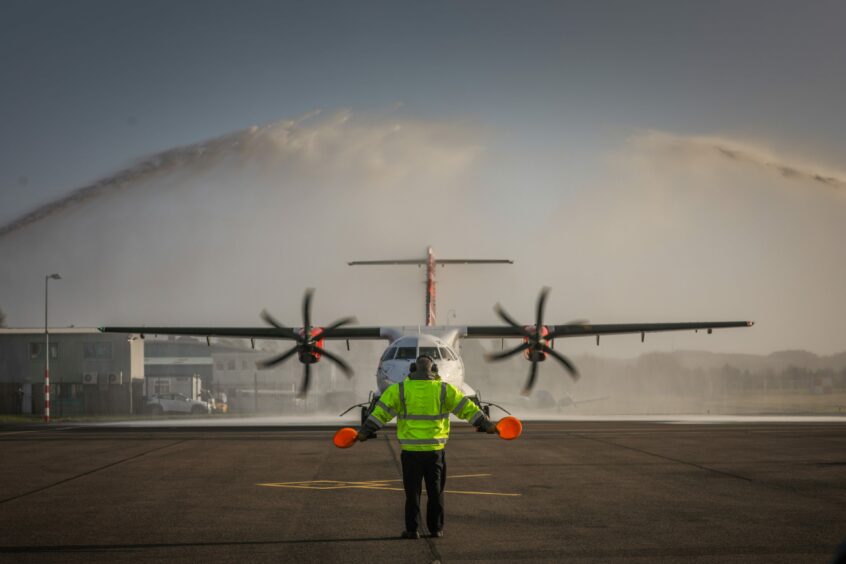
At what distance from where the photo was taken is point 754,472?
16312 millimetres

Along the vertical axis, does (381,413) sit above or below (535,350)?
above

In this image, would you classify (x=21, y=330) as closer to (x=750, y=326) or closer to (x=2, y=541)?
(x=750, y=326)

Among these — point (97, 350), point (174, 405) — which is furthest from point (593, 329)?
point (97, 350)

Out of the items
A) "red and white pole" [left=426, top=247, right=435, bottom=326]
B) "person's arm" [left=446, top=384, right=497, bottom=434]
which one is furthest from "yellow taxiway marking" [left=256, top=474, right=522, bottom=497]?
"red and white pole" [left=426, top=247, right=435, bottom=326]

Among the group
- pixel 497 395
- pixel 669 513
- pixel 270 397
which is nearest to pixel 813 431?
pixel 669 513

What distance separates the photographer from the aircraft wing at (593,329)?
3850cm

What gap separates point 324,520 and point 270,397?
3473 inches

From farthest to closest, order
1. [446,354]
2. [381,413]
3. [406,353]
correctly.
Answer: [446,354] → [406,353] → [381,413]

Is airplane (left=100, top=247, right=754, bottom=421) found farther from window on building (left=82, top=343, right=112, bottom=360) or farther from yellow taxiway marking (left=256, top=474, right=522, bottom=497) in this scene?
window on building (left=82, top=343, right=112, bottom=360)

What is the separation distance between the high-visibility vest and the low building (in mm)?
52874

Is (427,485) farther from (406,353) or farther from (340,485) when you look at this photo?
(406,353)

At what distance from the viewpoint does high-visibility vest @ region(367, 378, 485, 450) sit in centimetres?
1029

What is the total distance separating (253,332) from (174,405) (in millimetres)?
27919

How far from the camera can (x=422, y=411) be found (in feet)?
34.0
